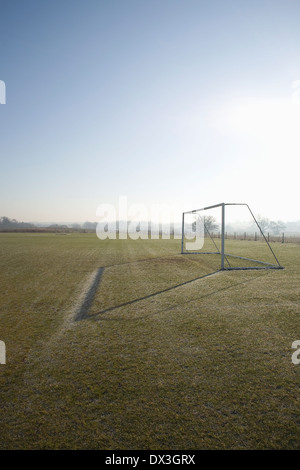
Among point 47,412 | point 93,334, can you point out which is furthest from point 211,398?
point 93,334

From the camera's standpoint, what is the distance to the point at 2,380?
3.21m

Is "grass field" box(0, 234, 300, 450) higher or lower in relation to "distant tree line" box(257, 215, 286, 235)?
lower

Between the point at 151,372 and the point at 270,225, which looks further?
the point at 270,225

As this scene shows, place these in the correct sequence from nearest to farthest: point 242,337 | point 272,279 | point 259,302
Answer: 1. point 242,337
2. point 259,302
3. point 272,279

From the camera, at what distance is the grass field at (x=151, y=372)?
232 centimetres

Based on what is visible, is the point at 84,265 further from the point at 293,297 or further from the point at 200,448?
the point at 200,448

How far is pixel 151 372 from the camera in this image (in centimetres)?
331

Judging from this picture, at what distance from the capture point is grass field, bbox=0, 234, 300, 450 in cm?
232

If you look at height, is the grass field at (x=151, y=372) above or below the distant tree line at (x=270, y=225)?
below

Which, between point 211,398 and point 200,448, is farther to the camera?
point 211,398

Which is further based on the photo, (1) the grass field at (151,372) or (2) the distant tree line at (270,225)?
(2) the distant tree line at (270,225)

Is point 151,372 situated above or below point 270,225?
below

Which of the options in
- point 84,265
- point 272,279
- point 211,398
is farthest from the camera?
point 84,265
